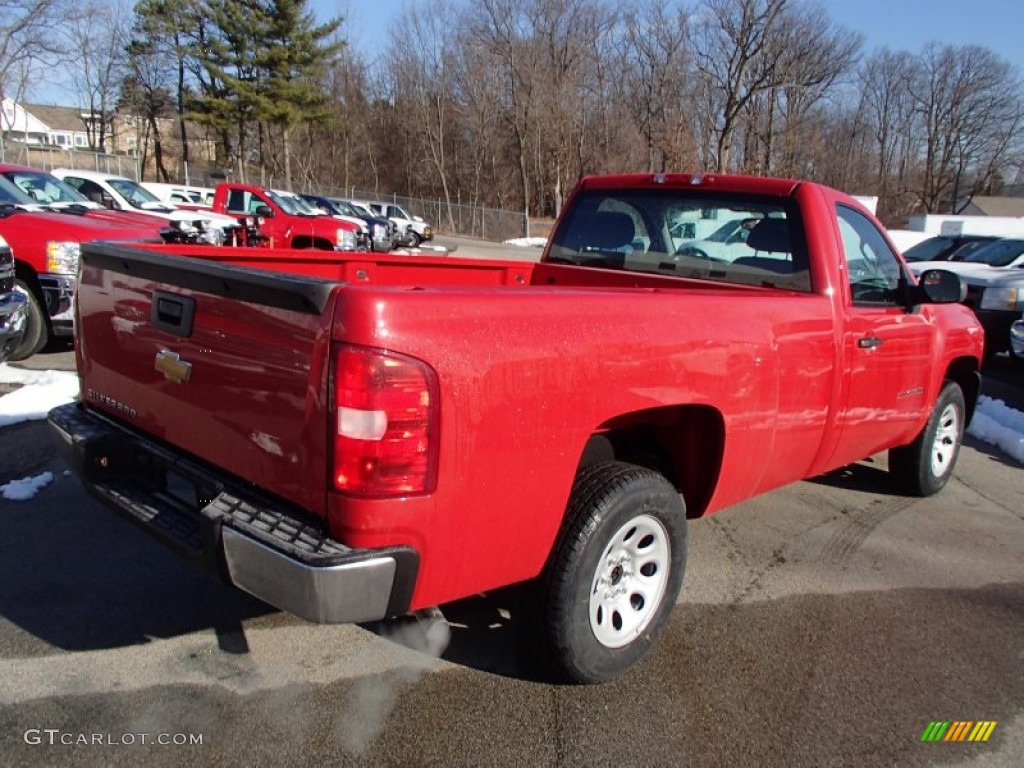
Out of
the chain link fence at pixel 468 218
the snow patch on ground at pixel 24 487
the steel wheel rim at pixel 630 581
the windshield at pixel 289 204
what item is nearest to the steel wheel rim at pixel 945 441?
the steel wheel rim at pixel 630 581

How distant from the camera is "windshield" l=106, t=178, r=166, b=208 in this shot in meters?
15.3

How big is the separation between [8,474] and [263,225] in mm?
13231

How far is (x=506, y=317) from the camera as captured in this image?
2.42m

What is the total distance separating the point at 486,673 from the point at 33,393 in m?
4.95

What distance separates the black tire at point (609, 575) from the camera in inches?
109

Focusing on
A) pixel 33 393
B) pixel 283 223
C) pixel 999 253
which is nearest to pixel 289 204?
pixel 283 223

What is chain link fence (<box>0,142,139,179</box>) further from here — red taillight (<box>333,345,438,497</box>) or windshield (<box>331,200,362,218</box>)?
red taillight (<box>333,345,438,497</box>)

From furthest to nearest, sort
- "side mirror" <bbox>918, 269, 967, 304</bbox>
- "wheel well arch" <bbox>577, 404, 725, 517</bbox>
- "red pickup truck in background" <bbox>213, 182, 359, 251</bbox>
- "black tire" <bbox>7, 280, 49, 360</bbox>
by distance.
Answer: "red pickup truck in background" <bbox>213, 182, 359, 251</bbox> → "black tire" <bbox>7, 280, 49, 360</bbox> → "side mirror" <bbox>918, 269, 967, 304</bbox> → "wheel well arch" <bbox>577, 404, 725, 517</bbox>

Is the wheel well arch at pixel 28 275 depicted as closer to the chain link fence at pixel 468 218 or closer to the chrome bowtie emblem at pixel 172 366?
the chrome bowtie emblem at pixel 172 366

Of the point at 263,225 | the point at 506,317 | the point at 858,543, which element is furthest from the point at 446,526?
the point at 263,225

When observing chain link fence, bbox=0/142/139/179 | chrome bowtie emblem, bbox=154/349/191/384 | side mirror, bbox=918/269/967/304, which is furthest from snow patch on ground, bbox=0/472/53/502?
chain link fence, bbox=0/142/139/179

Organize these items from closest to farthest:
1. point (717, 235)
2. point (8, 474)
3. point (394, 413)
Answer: point (394, 413)
point (717, 235)
point (8, 474)

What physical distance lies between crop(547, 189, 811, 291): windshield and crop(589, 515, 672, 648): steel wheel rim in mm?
1585

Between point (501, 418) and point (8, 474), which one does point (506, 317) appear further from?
point (8, 474)
